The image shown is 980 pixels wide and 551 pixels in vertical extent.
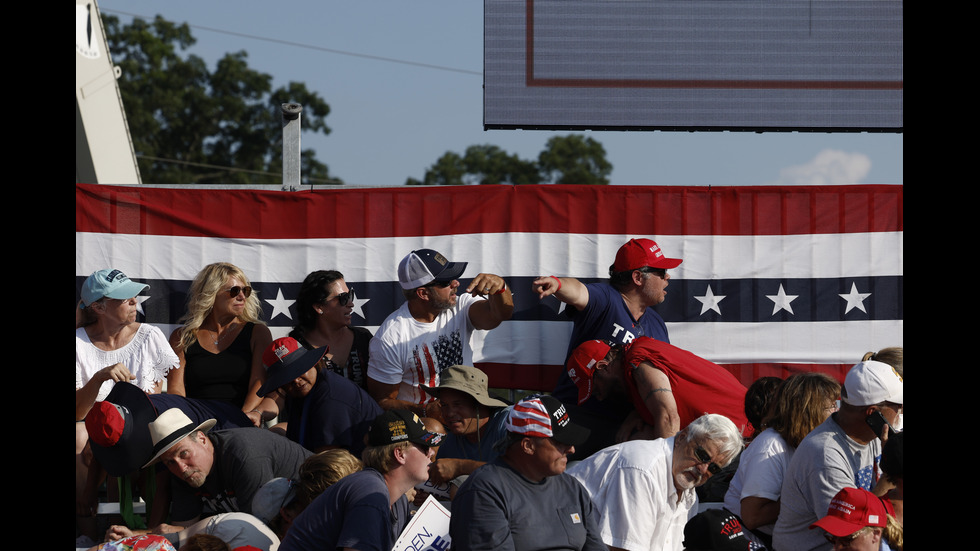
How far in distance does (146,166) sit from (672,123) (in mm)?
28603

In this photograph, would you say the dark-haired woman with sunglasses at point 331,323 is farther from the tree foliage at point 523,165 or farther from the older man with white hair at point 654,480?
the tree foliage at point 523,165

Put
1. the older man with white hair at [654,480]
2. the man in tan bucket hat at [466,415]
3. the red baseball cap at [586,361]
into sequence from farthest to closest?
the red baseball cap at [586,361]
the man in tan bucket hat at [466,415]
the older man with white hair at [654,480]

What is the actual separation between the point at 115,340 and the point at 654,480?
3199 mm

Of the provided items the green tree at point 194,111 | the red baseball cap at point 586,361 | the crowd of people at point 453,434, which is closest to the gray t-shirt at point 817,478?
the crowd of people at point 453,434

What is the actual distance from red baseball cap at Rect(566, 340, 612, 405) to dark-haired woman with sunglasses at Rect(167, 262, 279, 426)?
69.3 inches

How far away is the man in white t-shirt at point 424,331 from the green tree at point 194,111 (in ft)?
91.5

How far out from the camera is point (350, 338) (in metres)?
6.04

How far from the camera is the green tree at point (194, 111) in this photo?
109 feet

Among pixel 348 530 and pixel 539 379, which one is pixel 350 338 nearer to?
pixel 539 379

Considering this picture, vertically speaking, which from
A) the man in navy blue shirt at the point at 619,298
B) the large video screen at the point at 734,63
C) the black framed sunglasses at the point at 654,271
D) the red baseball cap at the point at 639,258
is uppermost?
the large video screen at the point at 734,63

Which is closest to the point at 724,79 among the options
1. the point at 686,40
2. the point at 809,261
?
the point at 686,40

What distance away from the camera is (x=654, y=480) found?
415 cm

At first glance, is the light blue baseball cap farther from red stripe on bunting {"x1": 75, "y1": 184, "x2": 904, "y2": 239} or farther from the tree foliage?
the tree foliage

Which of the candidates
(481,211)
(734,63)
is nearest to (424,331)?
(481,211)
